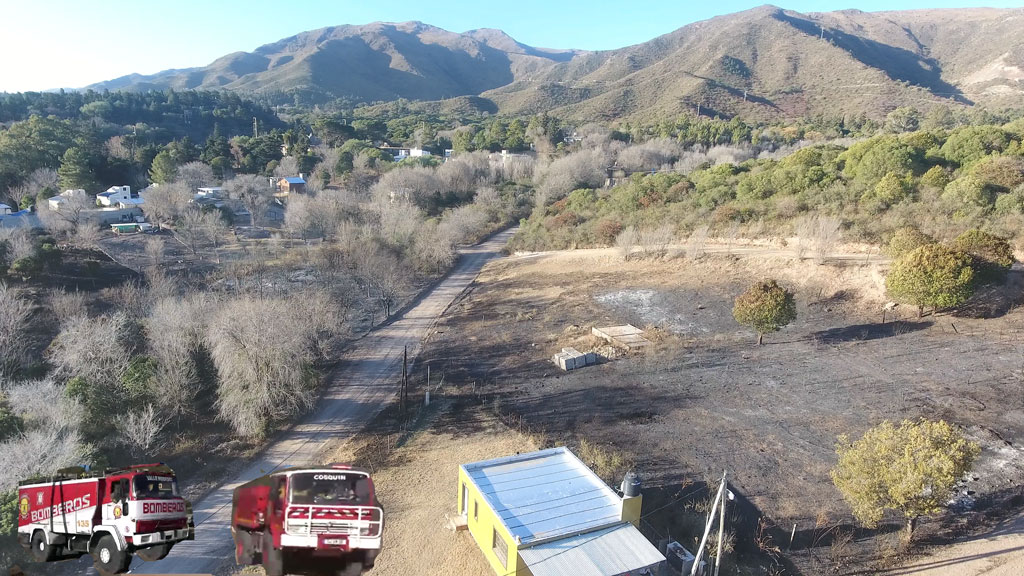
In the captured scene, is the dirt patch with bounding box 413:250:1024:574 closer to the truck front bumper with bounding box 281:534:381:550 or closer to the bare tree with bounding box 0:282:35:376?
the truck front bumper with bounding box 281:534:381:550

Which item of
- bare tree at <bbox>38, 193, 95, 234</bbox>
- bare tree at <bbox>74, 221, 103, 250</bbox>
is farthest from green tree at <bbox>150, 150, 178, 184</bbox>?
bare tree at <bbox>74, 221, 103, 250</bbox>

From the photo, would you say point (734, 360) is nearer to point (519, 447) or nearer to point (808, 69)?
point (519, 447)

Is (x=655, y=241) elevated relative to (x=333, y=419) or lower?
elevated

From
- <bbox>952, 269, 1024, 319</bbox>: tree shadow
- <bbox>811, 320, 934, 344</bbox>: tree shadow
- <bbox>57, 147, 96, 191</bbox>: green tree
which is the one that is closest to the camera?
<bbox>811, 320, 934, 344</bbox>: tree shadow

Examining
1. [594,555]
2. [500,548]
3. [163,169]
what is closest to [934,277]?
[594,555]

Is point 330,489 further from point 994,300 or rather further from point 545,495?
point 994,300

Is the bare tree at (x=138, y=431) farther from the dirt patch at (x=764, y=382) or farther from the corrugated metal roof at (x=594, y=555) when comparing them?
the corrugated metal roof at (x=594, y=555)
